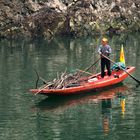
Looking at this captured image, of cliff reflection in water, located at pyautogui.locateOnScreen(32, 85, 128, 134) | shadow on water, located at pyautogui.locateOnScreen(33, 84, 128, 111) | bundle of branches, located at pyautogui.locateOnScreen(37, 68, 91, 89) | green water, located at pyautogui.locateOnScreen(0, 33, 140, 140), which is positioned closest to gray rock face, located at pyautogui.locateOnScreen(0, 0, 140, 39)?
green water, located at pyautogui.locateOnScreen(0, 33, 140, 140)

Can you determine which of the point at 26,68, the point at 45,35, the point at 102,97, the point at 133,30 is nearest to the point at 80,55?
the point at 26,68

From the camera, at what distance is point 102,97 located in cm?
3133

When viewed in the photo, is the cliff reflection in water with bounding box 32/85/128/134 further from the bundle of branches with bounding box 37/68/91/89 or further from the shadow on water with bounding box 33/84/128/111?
the bundle of branches with bounding box 37/68/91/89

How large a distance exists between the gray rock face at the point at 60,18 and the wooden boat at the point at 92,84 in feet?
151

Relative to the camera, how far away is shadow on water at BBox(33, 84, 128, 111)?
28844 mm

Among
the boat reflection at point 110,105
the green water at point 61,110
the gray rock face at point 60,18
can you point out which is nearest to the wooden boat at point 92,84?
the green water at point 61,110

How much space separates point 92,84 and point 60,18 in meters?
51.3

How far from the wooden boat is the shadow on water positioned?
355 millimetres

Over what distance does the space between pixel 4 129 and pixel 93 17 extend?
62682 mm

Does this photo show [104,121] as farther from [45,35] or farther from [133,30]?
[133,30]

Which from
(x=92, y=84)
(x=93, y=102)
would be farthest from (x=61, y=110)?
(x=92, y=84)

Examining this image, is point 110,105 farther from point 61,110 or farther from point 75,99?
point 61,110

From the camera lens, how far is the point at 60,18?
82.6 metres

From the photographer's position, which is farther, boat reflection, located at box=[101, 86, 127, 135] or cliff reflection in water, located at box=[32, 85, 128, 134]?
cliff reflection in water, located at box=[32, 85, 128, 134]
